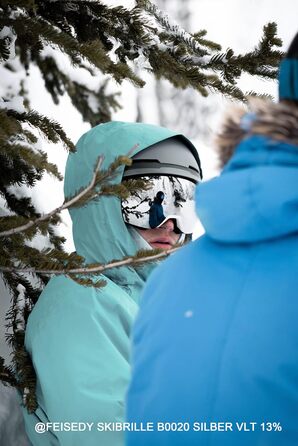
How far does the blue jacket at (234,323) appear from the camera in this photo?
1366 millimetres

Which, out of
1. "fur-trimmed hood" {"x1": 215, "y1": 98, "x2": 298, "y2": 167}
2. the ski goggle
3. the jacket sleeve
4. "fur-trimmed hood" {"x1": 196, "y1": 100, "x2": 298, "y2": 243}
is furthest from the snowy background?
the jacket sleeve

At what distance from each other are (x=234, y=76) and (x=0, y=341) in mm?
1901

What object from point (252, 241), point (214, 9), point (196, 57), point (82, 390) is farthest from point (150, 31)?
point (214, 9)

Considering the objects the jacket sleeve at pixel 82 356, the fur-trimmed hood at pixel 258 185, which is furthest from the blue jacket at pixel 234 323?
the jacket sleeve at pixel 82 356

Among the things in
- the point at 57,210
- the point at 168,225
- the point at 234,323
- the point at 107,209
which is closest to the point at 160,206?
the point at 168,225

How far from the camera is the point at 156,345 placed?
1523 mm

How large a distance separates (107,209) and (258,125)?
87.6 inches

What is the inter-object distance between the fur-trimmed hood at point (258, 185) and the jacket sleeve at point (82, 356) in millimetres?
1592

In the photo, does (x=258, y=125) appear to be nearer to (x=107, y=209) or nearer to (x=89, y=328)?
(x=89, y=328)

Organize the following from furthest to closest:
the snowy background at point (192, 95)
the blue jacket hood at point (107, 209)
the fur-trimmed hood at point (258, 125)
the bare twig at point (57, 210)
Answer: the snowy background at point (192, 95) → the blue jacket hood at point (107, 209) → the bare twig at point (57, 210) → the fur-trimmed hood at point (258, 125)

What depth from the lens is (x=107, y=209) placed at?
12.1 feet

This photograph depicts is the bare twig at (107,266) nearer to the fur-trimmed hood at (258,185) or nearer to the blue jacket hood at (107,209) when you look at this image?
the blue jacket hood at (107,209)

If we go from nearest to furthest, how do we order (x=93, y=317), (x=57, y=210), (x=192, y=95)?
1. (x=57, y=210)
2. (x=93, y=317)
3. (x=192, y=95)

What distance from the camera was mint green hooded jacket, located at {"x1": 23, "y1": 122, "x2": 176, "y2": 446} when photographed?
299 cm
